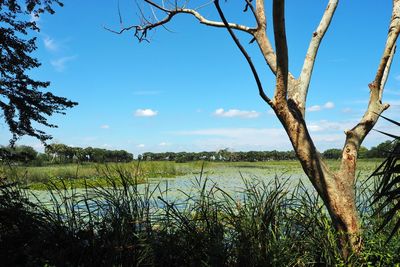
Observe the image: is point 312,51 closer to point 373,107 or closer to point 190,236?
point 373,107

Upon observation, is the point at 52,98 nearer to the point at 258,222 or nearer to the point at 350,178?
the point at 258,222

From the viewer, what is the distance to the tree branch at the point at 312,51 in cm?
436

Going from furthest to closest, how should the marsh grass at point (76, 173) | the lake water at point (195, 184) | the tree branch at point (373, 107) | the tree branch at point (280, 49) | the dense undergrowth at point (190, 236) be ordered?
1. the marsh grass at point (76, 173)
2. the lake water at point (195, 184)
3. the tree branch at point (373, 107)
4. the dense undergrowth at point (190, 236)
5. the tree branch at point (280, 49)

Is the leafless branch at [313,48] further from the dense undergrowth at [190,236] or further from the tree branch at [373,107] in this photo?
the dense undergrowth at [190,236]

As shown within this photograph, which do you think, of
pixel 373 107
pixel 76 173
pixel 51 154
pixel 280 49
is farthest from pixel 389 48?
pixel 51 154

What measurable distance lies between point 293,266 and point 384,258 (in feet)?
2.76

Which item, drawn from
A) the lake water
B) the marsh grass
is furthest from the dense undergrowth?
the marsh grass

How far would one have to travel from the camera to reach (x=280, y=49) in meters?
3.80

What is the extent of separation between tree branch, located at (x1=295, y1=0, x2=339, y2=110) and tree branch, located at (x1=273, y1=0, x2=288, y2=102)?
1.07ft

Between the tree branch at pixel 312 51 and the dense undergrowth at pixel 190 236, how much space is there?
3.45ft

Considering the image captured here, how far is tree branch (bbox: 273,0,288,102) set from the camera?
365 centimetres

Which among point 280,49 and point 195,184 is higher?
point 280,49

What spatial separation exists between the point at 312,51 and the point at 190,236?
2307mm

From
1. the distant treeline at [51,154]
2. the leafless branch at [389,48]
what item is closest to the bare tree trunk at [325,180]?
the leafless branch at [389,48]
